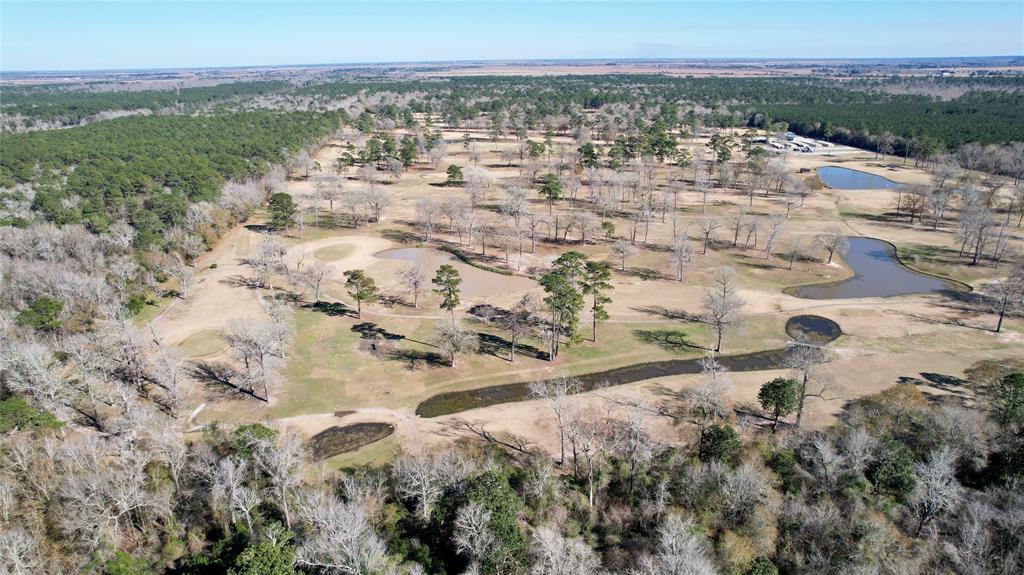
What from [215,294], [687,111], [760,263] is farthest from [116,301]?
[687,111]

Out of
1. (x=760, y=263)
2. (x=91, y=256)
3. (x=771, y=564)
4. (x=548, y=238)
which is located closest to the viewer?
(x=771, y=564)

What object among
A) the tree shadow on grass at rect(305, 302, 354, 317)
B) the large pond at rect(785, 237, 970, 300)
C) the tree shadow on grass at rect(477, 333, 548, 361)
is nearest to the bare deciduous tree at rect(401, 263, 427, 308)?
the tree shadow on grass at rect(305, 302, 354, 317)

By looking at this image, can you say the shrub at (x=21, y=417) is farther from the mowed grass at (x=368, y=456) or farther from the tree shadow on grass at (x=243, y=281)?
the tree shadow on grass at (x=243, y=281)

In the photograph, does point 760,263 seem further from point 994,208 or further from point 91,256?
point 91,256

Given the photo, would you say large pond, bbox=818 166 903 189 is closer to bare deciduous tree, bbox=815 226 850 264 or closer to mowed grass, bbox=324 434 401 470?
bare deciduous tree, bbox=815 226 850 264

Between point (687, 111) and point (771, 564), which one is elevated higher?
point (687, 111)

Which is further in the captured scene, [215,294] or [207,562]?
[215,294]

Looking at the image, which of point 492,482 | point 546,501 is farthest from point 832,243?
point 492,482
